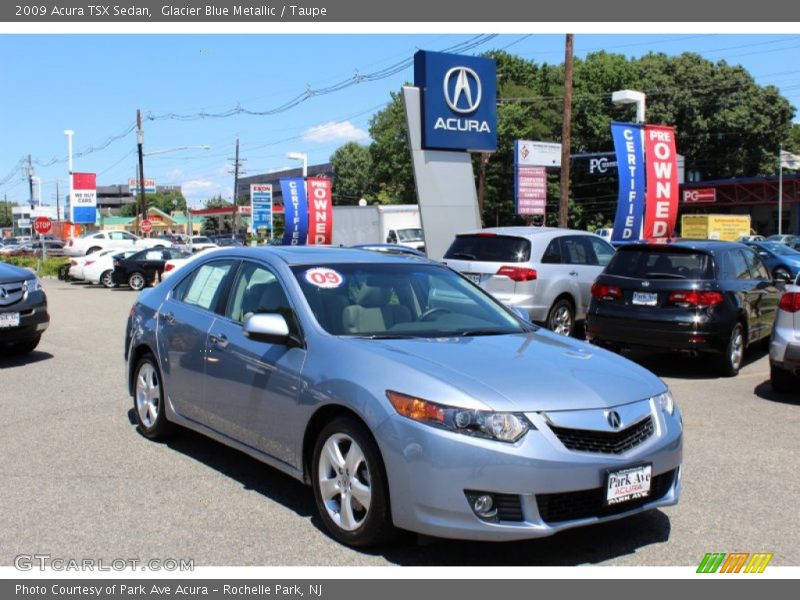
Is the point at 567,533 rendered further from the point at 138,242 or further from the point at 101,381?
the point at 138,242

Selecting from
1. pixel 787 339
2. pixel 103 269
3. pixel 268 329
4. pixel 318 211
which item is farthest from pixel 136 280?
pixel 268 329

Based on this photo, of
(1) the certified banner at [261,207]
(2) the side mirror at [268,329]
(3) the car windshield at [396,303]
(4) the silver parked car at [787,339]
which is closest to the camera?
(2) the side mirror at [268,329]

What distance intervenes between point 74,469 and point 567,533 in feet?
11.6

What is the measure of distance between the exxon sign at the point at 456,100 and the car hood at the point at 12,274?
9205mm

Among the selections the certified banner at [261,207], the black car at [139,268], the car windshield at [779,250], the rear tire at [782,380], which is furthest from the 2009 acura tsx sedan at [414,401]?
the certified banner at [261,207]

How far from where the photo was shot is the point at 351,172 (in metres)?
106

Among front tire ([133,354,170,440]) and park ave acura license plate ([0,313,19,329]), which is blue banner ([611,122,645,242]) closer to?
park ave acura license plate ([0,313,19,329])

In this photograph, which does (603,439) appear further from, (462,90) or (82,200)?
(82,200)

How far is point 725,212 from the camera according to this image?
206 ft

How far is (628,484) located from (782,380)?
529 cm

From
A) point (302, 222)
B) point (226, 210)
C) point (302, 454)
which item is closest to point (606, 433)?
point (302, 454)

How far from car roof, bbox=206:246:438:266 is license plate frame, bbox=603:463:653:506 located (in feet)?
Result: 7.66
